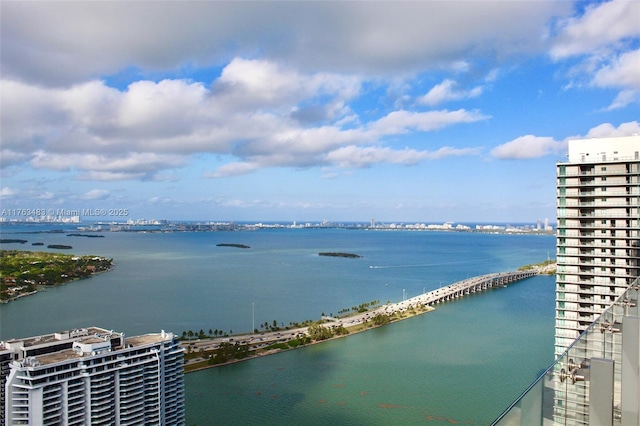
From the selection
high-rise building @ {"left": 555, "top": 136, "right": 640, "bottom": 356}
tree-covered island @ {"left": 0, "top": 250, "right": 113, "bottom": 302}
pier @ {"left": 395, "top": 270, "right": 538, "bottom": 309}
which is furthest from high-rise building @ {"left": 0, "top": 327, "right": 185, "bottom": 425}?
tree-covered island @ {"left": 0, "top": 250, "right": 113, "bottom": 302}

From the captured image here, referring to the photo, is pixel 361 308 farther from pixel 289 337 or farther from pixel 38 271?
pixel 38 271

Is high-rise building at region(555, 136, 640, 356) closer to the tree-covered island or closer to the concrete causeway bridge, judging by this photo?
the concrete causeway bridge

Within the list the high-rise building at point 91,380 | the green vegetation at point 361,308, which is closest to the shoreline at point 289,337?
the green vegetation at point 361,308

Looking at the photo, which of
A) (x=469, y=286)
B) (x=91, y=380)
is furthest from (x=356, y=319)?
(x=91, y=380)


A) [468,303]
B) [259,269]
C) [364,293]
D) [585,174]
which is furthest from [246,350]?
[259,269]

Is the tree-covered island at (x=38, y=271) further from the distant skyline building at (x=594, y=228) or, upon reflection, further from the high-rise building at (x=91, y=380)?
the distant skyline building at (x=594, y=228)

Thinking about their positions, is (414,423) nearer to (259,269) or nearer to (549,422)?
(549,422)
